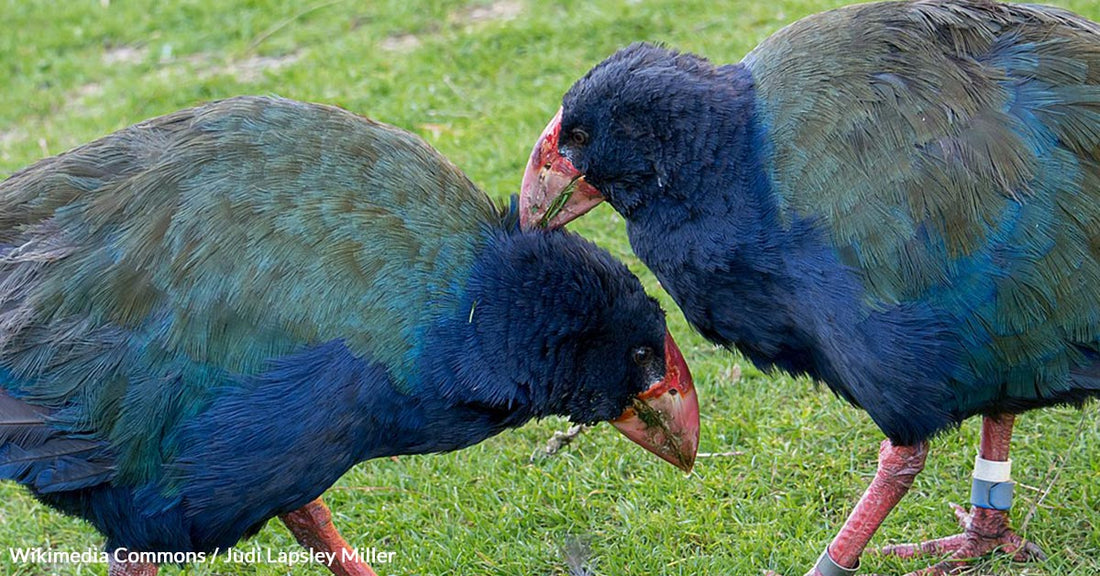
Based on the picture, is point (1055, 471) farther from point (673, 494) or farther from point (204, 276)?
point (204, 276)

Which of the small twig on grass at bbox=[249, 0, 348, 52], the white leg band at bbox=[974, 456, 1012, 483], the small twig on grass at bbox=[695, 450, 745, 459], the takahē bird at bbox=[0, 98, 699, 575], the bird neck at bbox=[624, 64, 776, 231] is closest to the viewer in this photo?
the takahē bird at bbox=[0, 98, 699, 575]

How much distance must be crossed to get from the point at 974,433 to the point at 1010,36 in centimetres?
130

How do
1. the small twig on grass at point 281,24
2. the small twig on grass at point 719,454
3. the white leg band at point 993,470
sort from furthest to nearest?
the small twig on grass at point 281,24 < the small twig on grass at point 719,454 < the white leg band at point 993,470

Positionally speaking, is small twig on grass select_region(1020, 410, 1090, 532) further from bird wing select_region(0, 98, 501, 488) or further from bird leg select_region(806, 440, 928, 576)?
bird wing select_region(0, 98, 501, 488)

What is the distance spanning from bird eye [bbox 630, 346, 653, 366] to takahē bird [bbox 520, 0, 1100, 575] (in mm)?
178

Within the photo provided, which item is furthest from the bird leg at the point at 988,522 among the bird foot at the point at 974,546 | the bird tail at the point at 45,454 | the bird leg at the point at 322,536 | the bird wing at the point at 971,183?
the bird tail at the point at 45,454

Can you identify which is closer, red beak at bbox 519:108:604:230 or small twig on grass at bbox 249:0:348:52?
red beak at bbox 519:108:604:230

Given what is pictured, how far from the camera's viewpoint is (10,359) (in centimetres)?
284

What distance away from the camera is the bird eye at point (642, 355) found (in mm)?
3008

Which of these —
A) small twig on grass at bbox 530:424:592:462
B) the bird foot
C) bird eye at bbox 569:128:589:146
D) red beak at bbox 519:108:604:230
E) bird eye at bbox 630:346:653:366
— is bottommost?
the bird foot

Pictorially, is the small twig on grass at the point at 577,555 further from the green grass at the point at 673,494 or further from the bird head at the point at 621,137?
the bird head at the point at 621,137

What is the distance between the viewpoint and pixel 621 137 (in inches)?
123

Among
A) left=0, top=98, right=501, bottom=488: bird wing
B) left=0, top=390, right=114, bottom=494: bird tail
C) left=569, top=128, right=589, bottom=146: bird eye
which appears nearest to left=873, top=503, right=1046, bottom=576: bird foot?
left=569, top=128, right=589, bottom=146: bird eye

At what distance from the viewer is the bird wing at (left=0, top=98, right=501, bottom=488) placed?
2.77 metres
